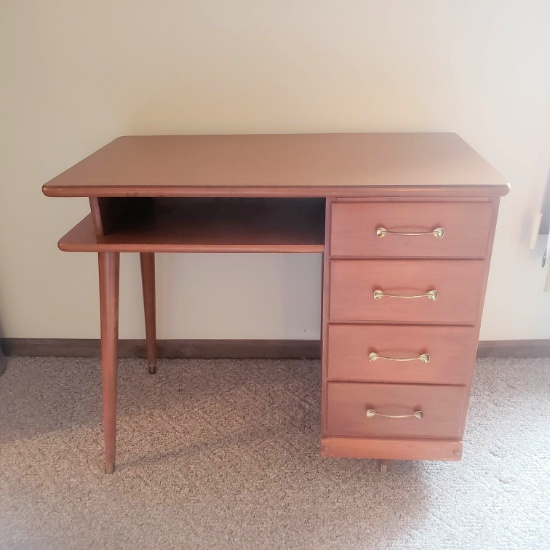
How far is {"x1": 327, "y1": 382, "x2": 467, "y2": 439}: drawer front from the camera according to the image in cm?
128

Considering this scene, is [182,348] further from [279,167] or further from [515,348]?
[515,348]

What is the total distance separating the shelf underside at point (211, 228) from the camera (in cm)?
115

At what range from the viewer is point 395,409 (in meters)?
1.30

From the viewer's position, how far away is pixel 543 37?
1436 mm

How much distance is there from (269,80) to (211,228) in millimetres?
530

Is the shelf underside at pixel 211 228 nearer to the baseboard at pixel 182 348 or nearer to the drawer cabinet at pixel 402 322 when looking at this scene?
the drawer cabinet at pixel 402 322

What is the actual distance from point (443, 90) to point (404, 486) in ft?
3.49

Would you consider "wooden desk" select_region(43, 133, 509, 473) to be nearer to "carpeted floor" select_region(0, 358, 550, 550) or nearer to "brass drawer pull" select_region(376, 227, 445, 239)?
"brass drawer pull" select_region(376, 227, 445, 239)

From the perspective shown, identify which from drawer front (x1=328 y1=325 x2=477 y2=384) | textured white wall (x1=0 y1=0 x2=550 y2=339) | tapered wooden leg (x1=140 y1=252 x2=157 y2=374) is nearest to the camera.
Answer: drawer front (x1=328 y1=325 x2=477 y2=384)

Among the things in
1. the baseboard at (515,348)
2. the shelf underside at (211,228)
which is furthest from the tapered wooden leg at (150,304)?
the baseboard at (515,348)

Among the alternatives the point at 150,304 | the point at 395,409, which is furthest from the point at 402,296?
the point at 150,304

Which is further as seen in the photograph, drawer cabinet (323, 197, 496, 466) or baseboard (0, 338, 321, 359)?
baseboard (0, 338, 321, 359)

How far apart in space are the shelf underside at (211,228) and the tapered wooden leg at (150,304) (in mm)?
312

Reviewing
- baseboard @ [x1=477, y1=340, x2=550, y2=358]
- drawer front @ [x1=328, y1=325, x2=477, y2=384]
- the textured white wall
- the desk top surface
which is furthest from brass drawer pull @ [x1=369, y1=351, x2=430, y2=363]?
baseboard @ [x1=477, y1=340, x2=550, y2=358]
